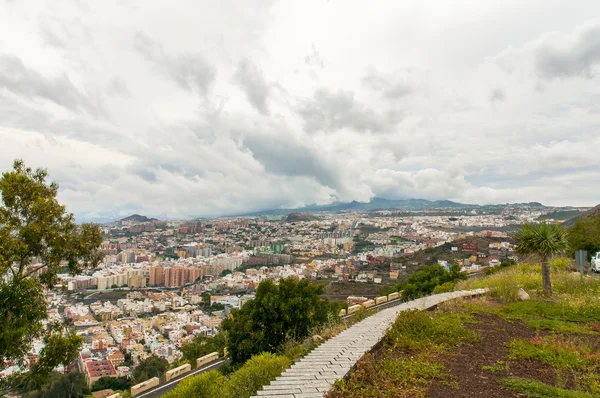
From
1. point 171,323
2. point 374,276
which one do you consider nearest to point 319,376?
point 171,323

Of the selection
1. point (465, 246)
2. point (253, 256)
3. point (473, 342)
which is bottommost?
point (253, 256)

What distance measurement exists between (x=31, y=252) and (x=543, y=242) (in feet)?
43.3

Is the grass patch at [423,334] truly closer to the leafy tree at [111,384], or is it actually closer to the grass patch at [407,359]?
the grass patch at [407,359]

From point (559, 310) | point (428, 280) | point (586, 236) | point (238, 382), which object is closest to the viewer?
point (238, 382)

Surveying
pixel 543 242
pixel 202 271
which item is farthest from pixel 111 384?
pixel 202 271

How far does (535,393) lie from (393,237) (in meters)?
96.6

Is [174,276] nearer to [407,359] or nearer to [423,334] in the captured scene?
[423,334]

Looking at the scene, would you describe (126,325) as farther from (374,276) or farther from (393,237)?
(393,237)

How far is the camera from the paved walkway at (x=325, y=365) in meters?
3.96

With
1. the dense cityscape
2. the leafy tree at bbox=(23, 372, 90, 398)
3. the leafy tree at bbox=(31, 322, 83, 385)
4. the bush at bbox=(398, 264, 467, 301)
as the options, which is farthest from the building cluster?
the bush at bbox=(398, 264, 467, 301)

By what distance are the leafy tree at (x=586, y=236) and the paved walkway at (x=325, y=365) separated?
731 inches

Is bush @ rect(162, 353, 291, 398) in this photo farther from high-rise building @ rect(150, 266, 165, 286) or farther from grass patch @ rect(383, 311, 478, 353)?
high-rise building @ rect(150, 266, 165, 286)

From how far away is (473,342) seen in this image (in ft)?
20.2

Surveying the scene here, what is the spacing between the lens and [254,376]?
204 inches
